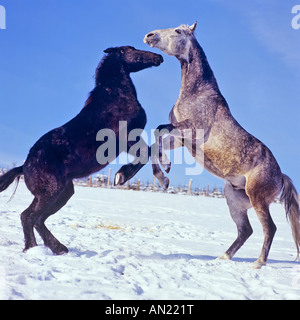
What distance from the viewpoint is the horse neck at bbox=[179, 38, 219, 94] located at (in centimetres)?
398

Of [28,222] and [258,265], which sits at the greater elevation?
[28,222]

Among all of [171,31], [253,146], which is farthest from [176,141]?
[171,31]

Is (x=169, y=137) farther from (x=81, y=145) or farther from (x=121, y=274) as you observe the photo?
(x=121, y=274)

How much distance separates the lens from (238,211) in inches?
171

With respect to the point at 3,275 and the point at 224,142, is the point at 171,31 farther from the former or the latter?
the point at 3,275

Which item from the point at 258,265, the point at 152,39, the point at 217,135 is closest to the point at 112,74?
the point at 152,39

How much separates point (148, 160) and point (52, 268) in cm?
135

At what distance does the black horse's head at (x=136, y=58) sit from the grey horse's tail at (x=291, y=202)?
2.32 metres

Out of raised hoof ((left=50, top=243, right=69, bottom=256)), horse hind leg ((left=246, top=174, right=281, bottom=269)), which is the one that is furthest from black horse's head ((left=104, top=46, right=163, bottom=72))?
raised hoof ((left=50, top=243, right=69, bottom=256))

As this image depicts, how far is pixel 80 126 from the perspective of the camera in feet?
10.8

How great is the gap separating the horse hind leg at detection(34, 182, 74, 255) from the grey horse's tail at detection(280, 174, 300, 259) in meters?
2.81

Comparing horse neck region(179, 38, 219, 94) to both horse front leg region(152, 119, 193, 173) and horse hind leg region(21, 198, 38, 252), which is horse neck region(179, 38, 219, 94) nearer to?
horse front leg region(152, 119, 193, 173)

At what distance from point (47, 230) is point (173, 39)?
260 centimetres
